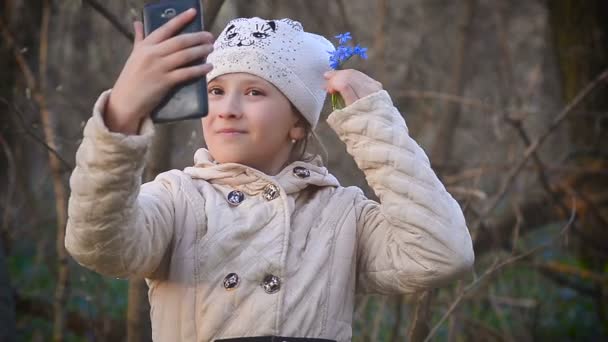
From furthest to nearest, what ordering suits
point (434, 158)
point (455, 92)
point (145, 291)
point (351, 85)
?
point (455, 92), point (434, 158), point (145, 291), point (351, 85)

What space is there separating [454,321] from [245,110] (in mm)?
2304

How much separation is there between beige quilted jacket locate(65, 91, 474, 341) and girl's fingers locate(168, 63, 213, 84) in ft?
1.27

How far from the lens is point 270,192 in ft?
8.30

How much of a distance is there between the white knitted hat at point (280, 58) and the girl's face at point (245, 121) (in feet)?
0.09

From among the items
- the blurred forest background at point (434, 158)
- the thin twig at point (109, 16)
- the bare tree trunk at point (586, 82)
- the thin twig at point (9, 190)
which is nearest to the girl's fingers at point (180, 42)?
the blurred forest background at point (434, 158)

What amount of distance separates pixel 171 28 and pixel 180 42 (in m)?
0.05

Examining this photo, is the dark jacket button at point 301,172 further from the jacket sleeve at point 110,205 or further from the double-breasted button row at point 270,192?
the jacket sleeve at point 110,205

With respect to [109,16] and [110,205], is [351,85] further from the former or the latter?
[109,16]

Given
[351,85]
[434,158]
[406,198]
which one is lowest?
[406,198]

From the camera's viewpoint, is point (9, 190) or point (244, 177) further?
point (9, 190)

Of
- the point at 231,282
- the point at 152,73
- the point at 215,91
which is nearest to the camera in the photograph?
the point at 152,73

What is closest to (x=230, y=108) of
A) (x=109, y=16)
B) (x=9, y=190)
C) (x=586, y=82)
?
(x=109, y=16)

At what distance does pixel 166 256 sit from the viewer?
8.11 ft

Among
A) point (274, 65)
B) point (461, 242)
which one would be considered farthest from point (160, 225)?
point (461, 242)
